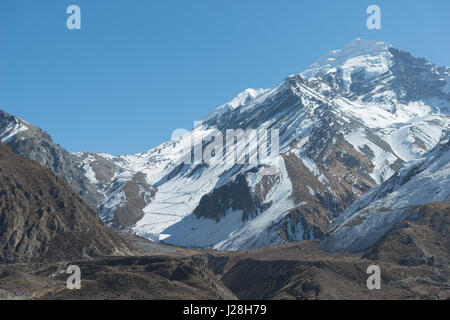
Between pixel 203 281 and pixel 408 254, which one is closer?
pixel 203 281

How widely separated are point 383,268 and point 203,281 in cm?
5593

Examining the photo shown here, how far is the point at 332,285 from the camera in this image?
593ft
